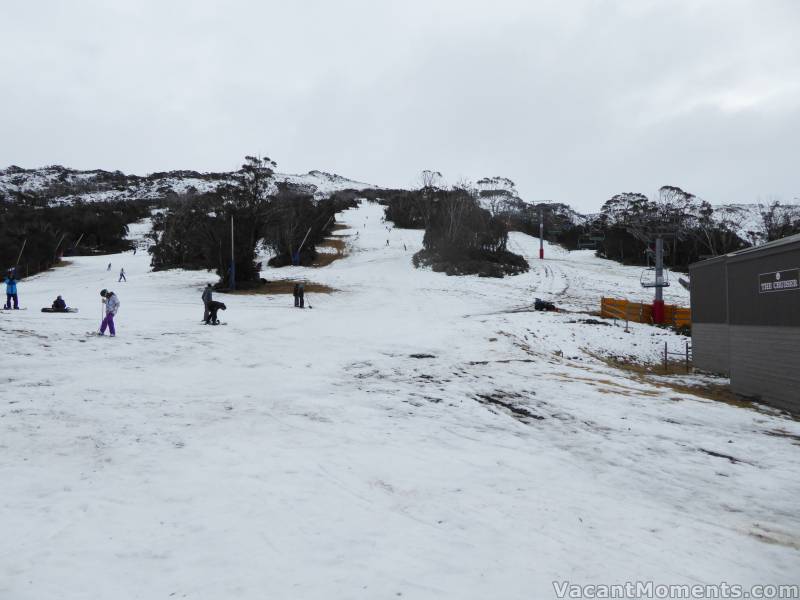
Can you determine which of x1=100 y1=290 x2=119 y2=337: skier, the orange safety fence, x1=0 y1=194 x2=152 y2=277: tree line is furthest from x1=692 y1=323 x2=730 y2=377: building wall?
x1=0 y1=194 x2=152 y2=277: tree line

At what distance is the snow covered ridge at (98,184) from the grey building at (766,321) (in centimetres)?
11562

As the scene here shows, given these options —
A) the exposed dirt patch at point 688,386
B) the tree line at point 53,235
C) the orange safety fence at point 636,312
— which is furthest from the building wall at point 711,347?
the tree line at point 53,235

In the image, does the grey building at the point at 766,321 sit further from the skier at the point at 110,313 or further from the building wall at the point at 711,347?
the skier at the point at 110,313

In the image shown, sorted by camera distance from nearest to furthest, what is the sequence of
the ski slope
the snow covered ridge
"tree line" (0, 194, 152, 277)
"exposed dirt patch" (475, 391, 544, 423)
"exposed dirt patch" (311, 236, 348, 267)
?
1. the ski slope
2. "exposed dirt patch" (475, 391, 544, 423)
3. "tree line" (0, 194, 152, 277)
4. "exposed dirt patch" (311, 236, 348, 267)
5. the snow covered ridge

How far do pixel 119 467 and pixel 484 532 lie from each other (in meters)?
3.98

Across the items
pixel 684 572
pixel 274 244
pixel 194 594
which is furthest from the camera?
pixel 274 244

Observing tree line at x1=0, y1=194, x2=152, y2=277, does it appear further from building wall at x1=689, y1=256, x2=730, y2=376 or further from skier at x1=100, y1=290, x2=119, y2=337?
building wall at x1=689, y1=256, x2=730, y2=376

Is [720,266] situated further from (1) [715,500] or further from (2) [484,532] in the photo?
(2) [484,532]

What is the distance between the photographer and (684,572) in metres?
3.70

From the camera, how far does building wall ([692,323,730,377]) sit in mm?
16033

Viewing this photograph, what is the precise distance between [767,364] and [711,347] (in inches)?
225

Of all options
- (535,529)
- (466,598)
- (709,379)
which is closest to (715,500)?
(535,529)

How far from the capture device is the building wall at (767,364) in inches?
421

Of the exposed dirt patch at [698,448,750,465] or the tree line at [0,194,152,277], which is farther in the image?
the tree line at [0,194,152,277]
